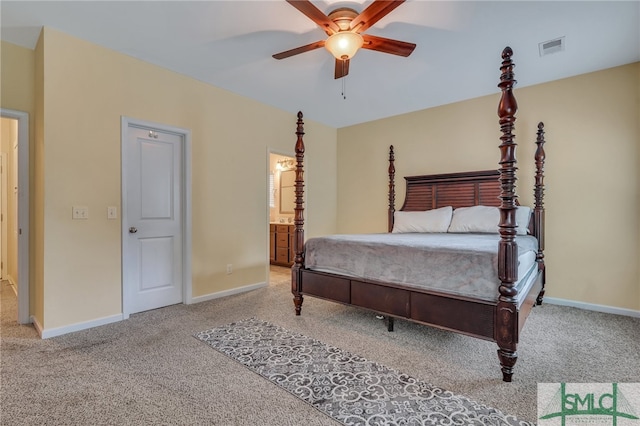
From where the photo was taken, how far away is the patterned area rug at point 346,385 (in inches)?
63.9

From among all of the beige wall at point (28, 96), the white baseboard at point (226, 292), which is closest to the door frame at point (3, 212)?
the beige wall at point (28, 96)

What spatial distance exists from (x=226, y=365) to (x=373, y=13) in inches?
102

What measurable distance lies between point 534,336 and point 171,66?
4.41 m

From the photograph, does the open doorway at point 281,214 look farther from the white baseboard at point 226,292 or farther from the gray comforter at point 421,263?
the gray comforter at point 421,263

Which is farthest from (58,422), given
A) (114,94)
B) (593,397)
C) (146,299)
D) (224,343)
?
(593,397)

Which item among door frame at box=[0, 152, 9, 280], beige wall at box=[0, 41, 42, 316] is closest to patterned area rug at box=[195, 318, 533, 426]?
beige wall at box=[0, 41, 42, 316]

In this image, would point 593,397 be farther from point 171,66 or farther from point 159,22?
point 171,66

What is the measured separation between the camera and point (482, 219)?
3711 millimetres

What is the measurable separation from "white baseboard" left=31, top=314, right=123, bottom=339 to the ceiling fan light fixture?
3136mm

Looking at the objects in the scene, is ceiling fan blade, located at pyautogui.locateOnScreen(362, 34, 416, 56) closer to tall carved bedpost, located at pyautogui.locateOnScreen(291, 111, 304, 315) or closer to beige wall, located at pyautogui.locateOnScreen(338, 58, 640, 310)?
tall carved bedpost, located at pyautogui.locateOnScreen(291, 111, 304, 315)

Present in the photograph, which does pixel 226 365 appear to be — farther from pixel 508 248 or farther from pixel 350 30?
pixel 350 30

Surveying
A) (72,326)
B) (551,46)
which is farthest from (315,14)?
(72,326)

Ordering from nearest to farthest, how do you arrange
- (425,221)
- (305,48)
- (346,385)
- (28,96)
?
(346,385), (305,48), (28,96), (425,221)

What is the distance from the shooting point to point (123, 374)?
6.67 feet
